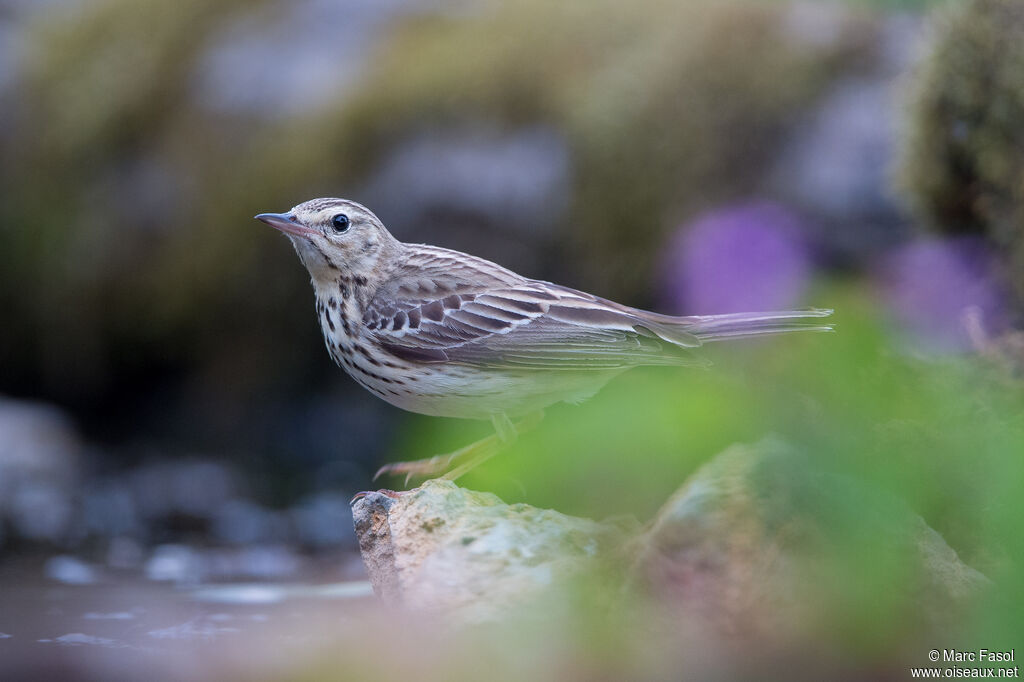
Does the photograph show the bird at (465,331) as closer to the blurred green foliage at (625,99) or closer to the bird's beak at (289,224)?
the bird's beak at (289,224)

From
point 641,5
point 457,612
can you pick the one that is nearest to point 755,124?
point 641,5

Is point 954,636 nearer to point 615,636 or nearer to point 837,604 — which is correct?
point 837,604

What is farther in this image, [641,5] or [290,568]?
[641,5]

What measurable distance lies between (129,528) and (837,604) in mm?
7008

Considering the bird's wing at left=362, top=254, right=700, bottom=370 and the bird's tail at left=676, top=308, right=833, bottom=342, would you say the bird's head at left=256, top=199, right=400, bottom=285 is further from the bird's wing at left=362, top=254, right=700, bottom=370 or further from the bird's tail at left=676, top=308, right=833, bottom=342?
the bird's tail at left=676, top=308, right=833, bottom=342

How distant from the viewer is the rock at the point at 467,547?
2.70m

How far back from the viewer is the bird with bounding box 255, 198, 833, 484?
4.22m

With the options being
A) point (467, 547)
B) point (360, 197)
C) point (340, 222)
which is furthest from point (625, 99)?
point (467, 547)

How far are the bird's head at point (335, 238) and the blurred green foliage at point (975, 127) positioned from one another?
10.7 feet

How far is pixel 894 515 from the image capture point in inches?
66.8

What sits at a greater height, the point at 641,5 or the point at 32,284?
the point at 641,5

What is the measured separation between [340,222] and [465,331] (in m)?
0.70

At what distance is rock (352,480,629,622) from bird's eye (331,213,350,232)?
4.35 ft

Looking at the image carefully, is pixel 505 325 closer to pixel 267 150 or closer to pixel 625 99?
pixel 625 99
